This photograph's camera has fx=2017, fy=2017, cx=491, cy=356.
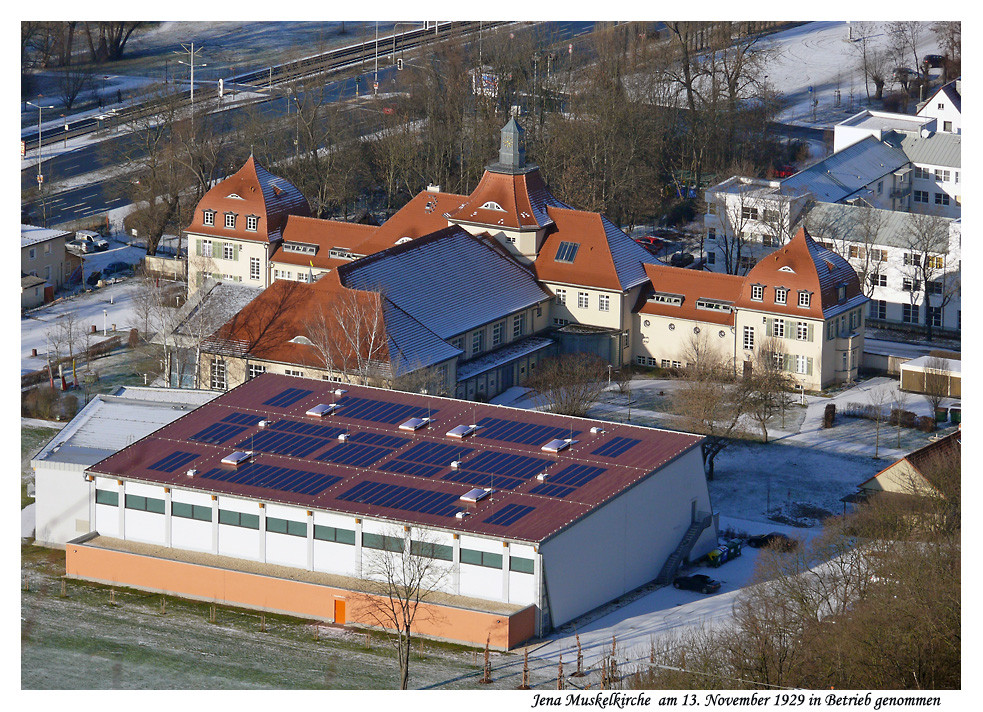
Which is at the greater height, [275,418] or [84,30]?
[84,30]

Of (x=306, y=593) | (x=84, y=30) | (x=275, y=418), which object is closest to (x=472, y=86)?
(x=84, y=30)

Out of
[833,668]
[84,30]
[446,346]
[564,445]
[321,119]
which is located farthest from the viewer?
[84,30]

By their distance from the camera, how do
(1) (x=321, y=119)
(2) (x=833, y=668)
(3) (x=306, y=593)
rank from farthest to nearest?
(1) (x=321, y=119)
(3) (x=306, y=593)
(2) (x=833, y=668)

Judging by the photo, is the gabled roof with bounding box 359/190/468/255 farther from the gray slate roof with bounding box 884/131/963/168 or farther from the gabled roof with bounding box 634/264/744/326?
the gray slate roof with bounding box 884/131/963/168

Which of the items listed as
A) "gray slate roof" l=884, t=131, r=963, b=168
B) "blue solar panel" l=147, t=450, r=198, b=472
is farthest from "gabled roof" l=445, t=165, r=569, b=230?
"gray slate roof" l=884, t=131, r=963, b=168

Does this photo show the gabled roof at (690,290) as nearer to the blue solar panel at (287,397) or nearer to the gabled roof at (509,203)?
the gabled roof at (509,203)

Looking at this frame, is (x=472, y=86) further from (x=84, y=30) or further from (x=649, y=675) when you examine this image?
(x=649, y=675)

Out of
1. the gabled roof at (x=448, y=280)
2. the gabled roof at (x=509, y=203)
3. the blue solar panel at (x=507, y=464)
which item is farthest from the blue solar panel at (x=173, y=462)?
the gabled roof at (x=509, y=203)
